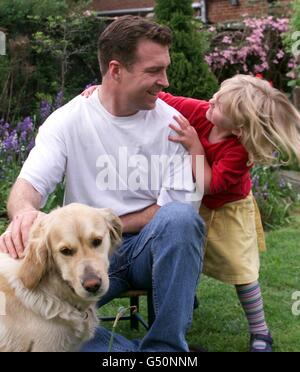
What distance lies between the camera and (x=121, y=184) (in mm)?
3277

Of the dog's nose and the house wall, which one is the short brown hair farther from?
the house wall

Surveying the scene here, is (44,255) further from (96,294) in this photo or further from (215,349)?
(215,349)

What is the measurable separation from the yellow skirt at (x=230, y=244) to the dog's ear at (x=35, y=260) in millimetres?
1195

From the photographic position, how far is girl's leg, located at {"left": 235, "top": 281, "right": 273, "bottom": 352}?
355 centimetres

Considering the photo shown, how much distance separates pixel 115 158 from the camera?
328 cm

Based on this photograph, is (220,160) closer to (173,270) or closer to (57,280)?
(173,270)

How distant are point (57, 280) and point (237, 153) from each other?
1222mm

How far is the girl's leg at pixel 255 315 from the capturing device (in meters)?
3.55

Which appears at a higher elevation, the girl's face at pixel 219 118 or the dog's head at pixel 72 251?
the girl's face at pixel 219 118

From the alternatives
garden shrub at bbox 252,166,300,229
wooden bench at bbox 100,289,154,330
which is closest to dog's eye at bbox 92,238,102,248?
wooden bench at bbox 100,289,154,330

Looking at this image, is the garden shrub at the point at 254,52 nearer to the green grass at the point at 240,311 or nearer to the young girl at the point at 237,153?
the green grass at the point at 240,311

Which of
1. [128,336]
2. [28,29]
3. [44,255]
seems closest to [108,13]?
[28,29]

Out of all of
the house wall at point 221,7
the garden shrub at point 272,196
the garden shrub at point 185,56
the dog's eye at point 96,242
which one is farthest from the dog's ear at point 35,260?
the house wall at point 221,7

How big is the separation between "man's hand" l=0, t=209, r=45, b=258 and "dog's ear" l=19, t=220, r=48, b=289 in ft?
0.31
